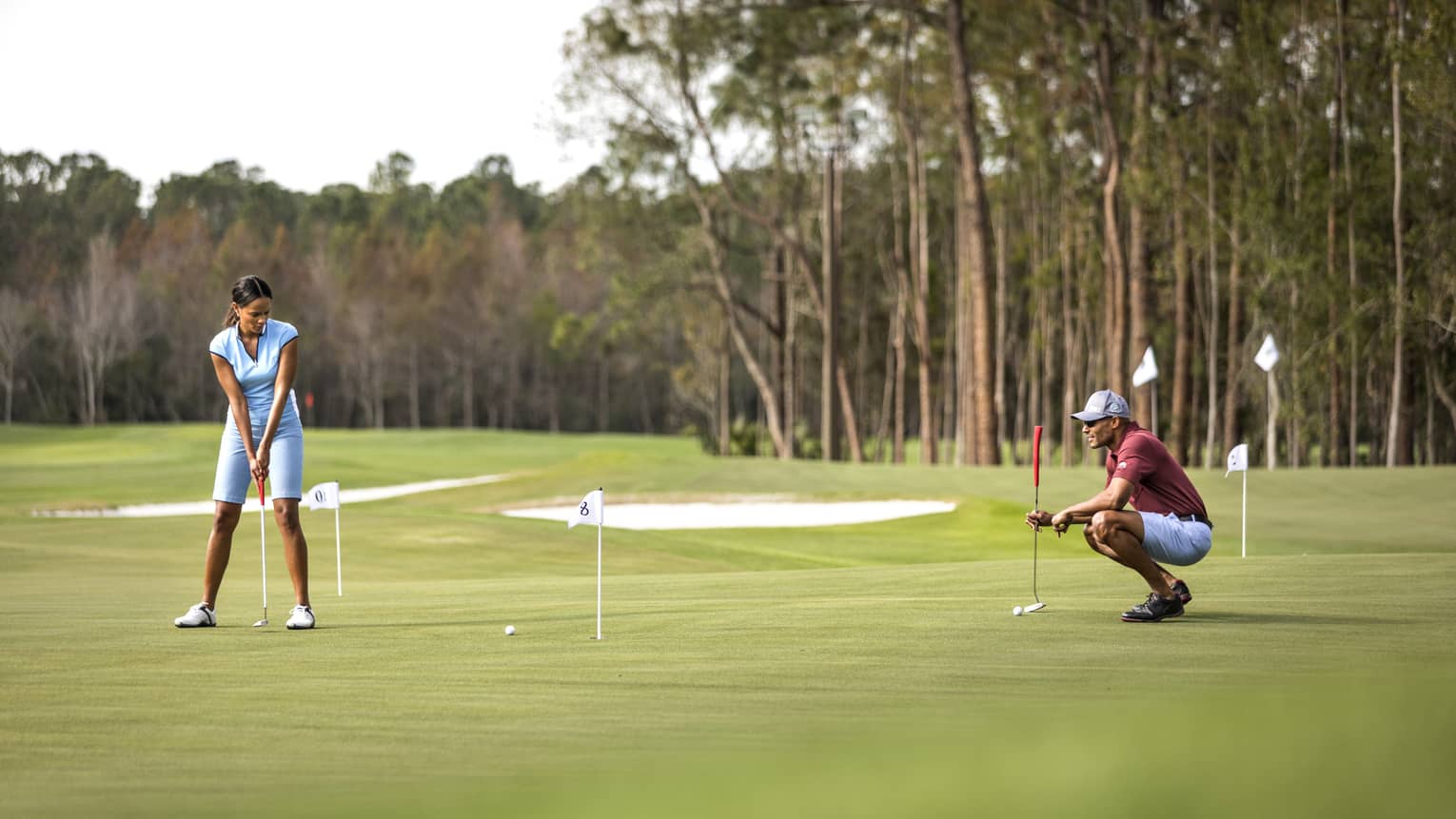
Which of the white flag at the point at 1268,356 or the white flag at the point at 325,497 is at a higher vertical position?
the white flag at the point at 1268,356

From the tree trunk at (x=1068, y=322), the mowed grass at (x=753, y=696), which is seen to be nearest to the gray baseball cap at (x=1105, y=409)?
the mowed grass at (x=753, y=696)

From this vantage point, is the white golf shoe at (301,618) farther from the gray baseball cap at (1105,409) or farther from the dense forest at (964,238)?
the dense forest at (964,238)

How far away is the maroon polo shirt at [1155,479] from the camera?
862 centimetres

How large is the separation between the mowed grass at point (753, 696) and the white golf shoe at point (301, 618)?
18cm

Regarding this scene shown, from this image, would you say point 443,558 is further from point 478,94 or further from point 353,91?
point 353,91

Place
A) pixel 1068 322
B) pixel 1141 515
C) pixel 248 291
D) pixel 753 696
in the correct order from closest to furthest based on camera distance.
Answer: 1. pixel 753 696
2. pixel 1141 515
3. pixel 248 291
4. pixel 1068 322

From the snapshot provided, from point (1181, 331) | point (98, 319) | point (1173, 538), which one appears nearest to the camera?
point (1173, 538)

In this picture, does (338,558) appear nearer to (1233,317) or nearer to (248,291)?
(248,291)

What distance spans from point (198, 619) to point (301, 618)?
718mm

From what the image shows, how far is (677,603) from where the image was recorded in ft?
34.9

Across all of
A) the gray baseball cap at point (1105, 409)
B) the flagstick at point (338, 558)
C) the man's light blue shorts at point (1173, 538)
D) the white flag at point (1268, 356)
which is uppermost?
the white flag at point (1268, 356)

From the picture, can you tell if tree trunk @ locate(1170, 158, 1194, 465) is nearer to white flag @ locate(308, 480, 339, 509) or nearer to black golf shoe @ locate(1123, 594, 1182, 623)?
white flag @ locate(308, 480, 339, 509)

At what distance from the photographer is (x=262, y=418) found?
30.3 ft

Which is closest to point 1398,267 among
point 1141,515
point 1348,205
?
point 1348,205
